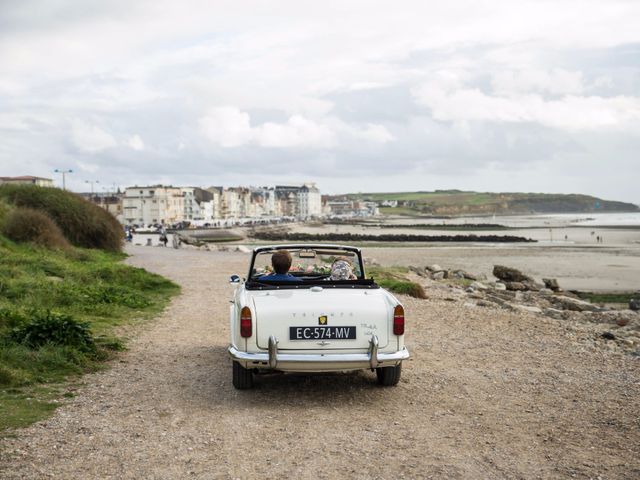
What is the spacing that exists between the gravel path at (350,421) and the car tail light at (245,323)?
0.75 m

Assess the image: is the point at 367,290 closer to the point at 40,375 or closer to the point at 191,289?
the point at 40,375

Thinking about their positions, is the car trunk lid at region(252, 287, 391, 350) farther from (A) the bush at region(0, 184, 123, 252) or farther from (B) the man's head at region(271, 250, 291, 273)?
(A) the bush at region(0, 184, 123, 252)

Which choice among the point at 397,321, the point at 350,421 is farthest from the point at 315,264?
the point at 350,421

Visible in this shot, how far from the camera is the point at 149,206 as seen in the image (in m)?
156

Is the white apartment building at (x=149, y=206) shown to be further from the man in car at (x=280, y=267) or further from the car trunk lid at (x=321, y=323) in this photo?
the car trunk lid at (x=321, y=323)

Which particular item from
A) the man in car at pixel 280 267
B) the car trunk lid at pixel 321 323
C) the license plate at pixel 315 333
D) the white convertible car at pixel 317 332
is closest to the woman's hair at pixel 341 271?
the man in car at pixel 280 267

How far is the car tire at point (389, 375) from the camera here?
8.15m

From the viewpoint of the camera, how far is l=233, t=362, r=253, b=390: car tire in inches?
316

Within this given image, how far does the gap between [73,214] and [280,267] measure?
1228 inches

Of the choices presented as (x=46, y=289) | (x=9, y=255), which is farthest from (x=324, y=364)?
(x=9, y=255)

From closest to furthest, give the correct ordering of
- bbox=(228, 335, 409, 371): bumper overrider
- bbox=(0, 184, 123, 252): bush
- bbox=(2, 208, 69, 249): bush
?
bbox=(228, 335, 409, 371): bumper overrider, bbox=(2, 208, 69, 249): bush, bbox=(0, 184, 123, 252): bush

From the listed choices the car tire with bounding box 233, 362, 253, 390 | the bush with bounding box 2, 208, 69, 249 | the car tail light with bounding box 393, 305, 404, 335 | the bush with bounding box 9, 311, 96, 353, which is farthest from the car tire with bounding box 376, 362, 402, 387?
the bush with bounding box 2, 208, 69, 249

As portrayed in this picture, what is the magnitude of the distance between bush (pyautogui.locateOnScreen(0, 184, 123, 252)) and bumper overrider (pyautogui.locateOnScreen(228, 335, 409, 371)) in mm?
31672

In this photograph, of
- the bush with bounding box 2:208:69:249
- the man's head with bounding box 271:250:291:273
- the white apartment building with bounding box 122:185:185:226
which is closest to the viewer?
the man's head with bounding box 271:250:291:273
